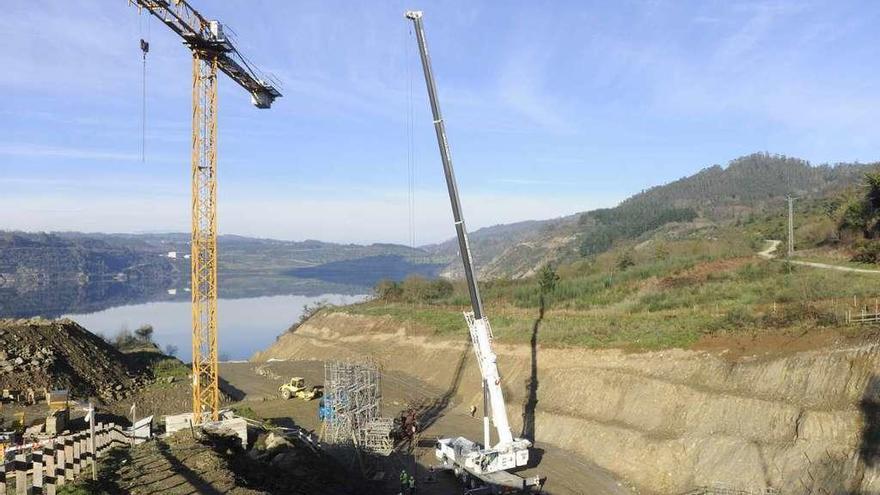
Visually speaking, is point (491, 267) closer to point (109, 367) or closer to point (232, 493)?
point (109, 367)

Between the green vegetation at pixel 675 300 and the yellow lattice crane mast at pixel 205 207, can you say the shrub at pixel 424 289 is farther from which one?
the yellow lattice crane mast at pixel 205 207


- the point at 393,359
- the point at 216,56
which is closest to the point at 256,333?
the point at 393,359

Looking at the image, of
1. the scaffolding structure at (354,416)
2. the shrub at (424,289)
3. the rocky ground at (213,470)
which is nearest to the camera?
the rocky ground at (213,470)

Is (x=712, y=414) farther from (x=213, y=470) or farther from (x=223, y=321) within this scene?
(x=223, y=321)

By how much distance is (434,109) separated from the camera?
911 inches

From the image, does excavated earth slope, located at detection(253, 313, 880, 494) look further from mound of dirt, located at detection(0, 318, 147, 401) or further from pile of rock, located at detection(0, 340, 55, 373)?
pile of rock, located at detection(0, 340, 55, 373)

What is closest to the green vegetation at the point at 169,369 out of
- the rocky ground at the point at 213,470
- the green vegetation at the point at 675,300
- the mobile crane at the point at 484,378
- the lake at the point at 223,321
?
the green vegetation at the point at 675,300

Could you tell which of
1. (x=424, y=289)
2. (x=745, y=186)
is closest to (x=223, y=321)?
(x=424, y=289)

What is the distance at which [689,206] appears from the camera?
153m

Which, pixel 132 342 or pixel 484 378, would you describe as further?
pixel 132 342

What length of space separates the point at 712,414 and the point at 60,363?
32.9 meters

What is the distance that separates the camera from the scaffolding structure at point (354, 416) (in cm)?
2553

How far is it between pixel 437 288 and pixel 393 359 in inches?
1076

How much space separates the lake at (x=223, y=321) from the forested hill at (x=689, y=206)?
49548mm
